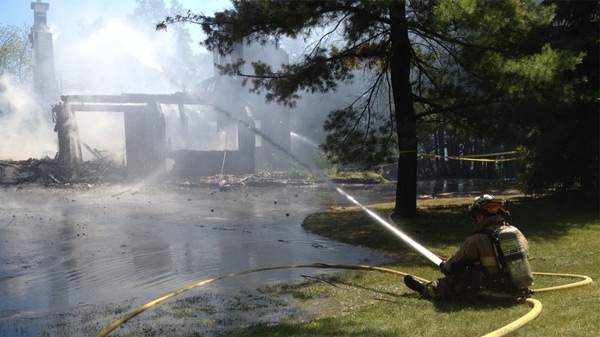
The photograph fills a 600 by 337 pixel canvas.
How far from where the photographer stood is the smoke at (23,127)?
3806 centimetres

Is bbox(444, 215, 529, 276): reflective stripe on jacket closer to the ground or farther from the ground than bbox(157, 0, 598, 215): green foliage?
closer to the ground

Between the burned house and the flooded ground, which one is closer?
the flooded ground

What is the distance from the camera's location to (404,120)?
42.3 feet

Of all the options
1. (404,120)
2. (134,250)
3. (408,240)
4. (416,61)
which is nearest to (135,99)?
(416,61)

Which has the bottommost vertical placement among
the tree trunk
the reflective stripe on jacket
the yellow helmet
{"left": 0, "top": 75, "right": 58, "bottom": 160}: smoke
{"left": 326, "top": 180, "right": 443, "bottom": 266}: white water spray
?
{"left": 326, "top": 180, "right": 443, "bottom": 266}: white water spray

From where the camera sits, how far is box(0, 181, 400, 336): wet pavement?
762cm

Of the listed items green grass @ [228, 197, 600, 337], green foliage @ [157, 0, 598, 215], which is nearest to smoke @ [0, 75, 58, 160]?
green foliage @ [157, 0, 598, 215]

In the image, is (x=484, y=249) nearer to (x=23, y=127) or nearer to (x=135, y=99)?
(x=135, y=99)

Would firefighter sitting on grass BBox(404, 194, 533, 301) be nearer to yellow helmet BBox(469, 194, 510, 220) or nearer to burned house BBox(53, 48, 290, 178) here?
yellow helmet BBox(469, 194, 510, 220)

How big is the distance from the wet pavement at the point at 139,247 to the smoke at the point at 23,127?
2016 cm

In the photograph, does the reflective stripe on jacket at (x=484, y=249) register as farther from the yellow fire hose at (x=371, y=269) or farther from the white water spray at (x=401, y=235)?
the white water spray at (x=401, y=235)

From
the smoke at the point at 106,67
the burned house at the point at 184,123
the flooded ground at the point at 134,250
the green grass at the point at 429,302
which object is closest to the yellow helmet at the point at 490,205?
the green grass at the point at 429,302

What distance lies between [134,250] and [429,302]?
6.17 metres

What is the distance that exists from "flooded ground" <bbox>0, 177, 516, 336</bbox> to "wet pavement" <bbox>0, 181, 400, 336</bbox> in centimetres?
2
